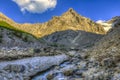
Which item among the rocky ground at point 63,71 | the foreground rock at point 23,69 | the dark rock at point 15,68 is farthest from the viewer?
the dark rock at point 15,68

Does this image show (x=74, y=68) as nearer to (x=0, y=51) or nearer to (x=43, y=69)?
(x=43, y=69)

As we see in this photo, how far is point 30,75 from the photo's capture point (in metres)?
31.5

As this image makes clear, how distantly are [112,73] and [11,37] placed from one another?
189 feet

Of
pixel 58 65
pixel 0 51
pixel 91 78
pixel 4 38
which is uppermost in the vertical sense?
pixel 4 38

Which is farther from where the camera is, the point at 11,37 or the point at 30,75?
the point at 11,37

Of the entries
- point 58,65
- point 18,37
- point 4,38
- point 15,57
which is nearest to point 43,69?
point 58,65

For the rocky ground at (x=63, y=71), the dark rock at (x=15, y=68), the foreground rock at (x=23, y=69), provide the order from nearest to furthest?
1. the rocky ground at (x=63, y=71)
2. the foreground rock at (x=23, y=69)
3. the dark rock at (x=15, y=68)

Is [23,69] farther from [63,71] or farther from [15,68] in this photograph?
[63,71]

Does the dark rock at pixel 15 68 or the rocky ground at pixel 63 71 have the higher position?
the dark rock at pixel 15 68

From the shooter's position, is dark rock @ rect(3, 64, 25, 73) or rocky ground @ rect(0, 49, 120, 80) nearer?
rocky ground @ rect(0, 49, 120, 80)

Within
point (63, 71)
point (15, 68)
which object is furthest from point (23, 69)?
point (63, 71)

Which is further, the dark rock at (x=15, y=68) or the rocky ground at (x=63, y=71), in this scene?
the dark rock at (x=15, y=68)

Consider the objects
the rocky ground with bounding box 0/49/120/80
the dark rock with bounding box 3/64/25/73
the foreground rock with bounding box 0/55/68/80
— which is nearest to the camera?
the rocky ground with bounding box 0/49/120/80

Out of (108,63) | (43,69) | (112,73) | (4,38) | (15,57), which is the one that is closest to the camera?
(112,73)
